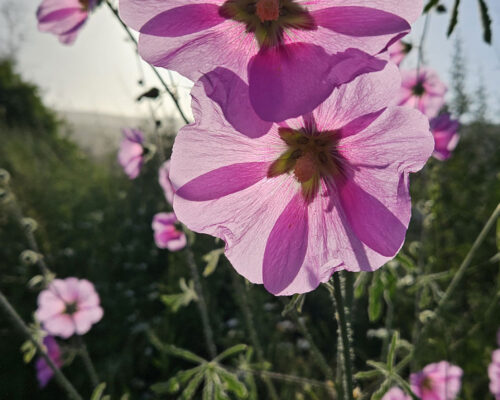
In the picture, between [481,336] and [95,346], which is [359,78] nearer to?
[481,336]

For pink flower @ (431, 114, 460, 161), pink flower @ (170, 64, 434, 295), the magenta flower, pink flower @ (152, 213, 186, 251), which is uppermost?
the magenta flower

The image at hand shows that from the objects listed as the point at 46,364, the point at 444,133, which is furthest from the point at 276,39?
the point at 46,364

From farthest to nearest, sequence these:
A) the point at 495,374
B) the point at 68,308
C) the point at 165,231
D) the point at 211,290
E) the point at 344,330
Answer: the point at 211,290
the point at 68,308
the point at 165,231
the point at 495,374
the point at 344,330

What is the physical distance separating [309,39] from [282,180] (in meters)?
0.23

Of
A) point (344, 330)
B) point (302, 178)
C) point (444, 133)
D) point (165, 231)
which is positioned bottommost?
point (165, 231)

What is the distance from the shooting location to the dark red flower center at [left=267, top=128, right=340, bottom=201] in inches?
27.6

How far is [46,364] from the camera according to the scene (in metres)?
2.29

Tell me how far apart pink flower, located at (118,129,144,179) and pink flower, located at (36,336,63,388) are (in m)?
1.06

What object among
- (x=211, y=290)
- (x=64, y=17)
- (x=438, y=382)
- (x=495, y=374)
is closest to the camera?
(x=64, y=17)

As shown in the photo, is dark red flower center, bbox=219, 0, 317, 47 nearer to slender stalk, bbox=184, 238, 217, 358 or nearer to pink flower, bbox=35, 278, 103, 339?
slender stalk, bbox=184, 238, 217, 358

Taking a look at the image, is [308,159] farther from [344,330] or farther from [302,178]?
[344,330]

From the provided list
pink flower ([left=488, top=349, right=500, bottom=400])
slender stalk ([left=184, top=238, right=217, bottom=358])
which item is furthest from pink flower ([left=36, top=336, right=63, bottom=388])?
pink flower ([left=488, top=349, right=500, bottom=400])

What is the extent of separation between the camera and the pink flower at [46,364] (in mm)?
2291

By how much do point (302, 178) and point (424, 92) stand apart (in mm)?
1172
